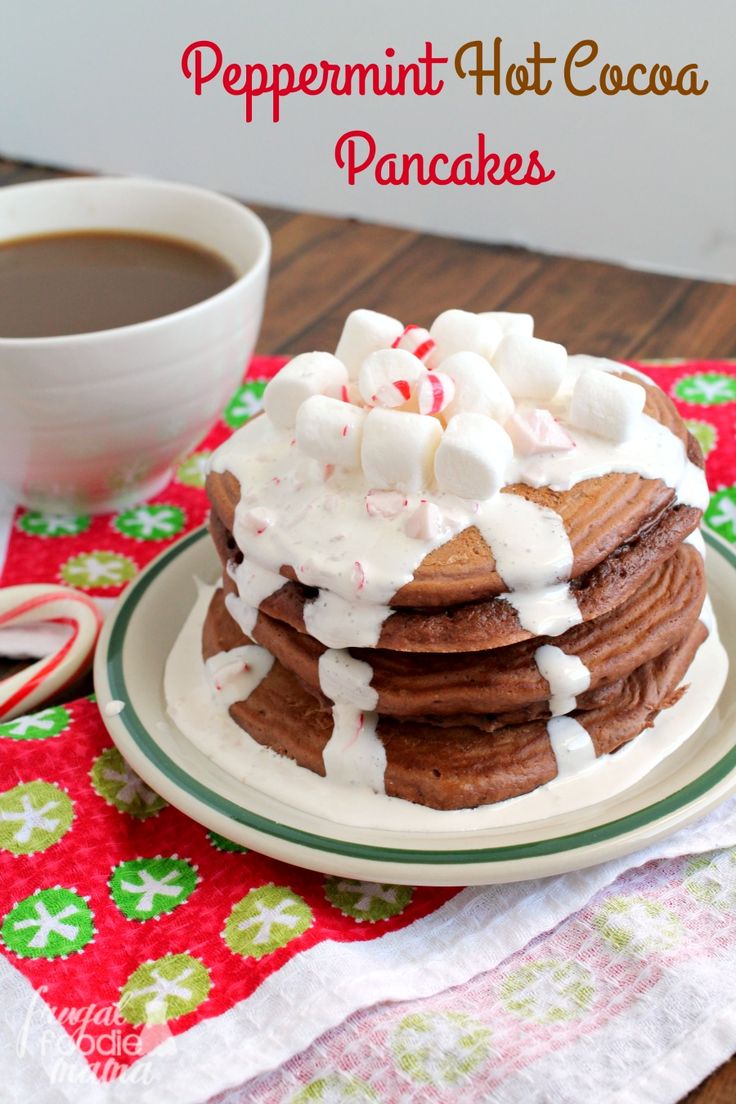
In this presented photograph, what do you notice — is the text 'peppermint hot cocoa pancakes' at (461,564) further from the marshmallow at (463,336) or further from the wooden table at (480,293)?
the wooden table at (480,293)

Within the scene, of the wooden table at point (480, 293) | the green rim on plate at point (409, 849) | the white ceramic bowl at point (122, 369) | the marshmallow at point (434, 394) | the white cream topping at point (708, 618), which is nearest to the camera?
the green rim on plate at point (409, 849)

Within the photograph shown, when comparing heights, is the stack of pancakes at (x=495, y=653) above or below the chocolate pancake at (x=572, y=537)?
below

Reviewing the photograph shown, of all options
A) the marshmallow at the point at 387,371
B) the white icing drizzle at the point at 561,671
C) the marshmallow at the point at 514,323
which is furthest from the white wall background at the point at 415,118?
the white icing drizzle at the point at 561,671

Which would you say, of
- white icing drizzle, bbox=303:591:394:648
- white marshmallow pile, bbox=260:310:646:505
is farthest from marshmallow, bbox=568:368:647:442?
white icing drizzle, bbox=303:591:394:648

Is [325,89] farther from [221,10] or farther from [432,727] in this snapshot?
[432,727]

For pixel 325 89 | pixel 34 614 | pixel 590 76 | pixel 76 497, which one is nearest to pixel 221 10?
pixel 325 89

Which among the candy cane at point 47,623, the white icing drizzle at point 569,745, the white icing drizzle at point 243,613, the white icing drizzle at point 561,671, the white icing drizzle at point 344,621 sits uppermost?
the white icing drizzle at point 344,621
